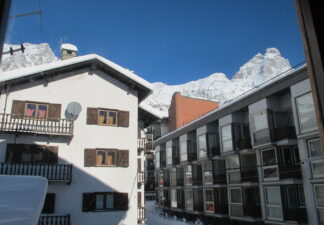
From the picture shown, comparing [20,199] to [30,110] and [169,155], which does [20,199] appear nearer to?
[30,110]

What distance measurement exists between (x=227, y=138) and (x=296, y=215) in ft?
29.7

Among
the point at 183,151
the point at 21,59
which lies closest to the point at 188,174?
the point at 183,151

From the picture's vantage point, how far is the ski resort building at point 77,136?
58.9 ft

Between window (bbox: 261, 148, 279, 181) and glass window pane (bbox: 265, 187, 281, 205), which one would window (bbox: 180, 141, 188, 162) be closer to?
window (bbox: 261, 148, 279, 181)

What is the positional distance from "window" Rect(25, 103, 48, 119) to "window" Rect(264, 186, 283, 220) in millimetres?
15918

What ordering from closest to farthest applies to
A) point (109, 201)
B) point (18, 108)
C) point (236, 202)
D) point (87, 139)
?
point (18, 108) < point (109, 201) < point (87, 139) < point (236, 202)

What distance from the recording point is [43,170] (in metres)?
17.6

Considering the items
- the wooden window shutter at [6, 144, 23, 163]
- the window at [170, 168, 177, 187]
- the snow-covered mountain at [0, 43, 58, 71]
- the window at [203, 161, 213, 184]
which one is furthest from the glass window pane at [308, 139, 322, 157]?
the window at [170, 168, 177, 187]

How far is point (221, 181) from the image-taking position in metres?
27.1

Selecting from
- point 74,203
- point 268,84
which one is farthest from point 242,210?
point 74,203

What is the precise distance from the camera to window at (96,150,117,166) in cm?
1967

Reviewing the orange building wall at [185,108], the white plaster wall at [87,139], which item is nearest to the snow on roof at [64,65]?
the white plaster wall at [87,139]

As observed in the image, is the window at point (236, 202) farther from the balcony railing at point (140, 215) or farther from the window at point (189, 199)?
the balcony railing at point (140, 215)

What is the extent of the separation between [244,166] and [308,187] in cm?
669
